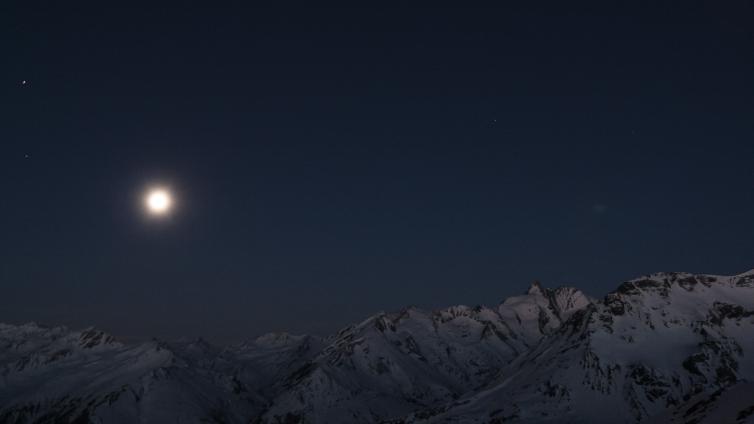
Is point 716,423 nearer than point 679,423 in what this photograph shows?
Yes

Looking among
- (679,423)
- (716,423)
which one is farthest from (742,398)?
(679,423)

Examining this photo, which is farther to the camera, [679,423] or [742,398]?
[679,423]

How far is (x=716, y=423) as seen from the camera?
186 feet

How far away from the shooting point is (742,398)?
58688 millimetres

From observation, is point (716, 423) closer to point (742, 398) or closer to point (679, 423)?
point (742, 398)

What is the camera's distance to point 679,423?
65.9m

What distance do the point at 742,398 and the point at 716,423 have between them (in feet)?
14.7

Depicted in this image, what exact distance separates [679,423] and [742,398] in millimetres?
9010
